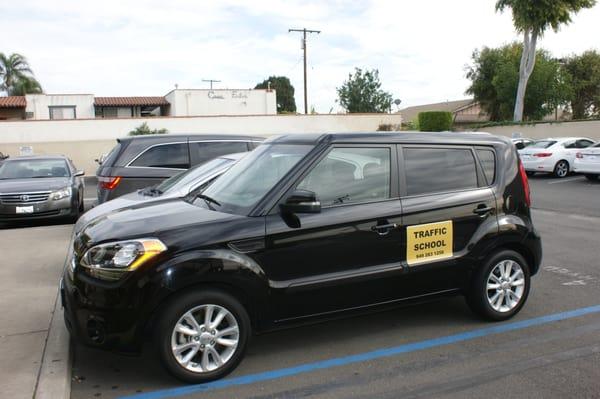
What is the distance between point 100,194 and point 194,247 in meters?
5.71

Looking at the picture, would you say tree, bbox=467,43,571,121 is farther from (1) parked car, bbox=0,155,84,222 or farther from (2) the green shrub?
(1) parked car, bbox=0,155,84,222

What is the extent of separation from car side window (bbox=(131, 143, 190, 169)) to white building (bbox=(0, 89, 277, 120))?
35.7 meters

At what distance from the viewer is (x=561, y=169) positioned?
780 inches

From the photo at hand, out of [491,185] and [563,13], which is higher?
[563,13]

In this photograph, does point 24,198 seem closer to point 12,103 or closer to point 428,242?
point 428,242

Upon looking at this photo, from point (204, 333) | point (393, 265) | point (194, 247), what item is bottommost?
point (204, 333)

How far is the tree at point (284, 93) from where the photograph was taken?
8756 centimetres

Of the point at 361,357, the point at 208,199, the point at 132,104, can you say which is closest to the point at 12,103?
the point at 132,104

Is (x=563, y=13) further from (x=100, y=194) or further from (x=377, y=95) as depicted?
(x=100, y=194)

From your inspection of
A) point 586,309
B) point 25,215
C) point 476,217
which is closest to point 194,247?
point 476,217

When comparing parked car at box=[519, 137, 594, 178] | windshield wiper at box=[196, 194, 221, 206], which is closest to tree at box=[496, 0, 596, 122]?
parked car at box=[519, 137, 594, 178]

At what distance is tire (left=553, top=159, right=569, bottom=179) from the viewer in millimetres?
19734

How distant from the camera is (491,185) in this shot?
5031mm

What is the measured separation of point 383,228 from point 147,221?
1.81 m
